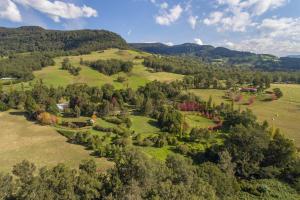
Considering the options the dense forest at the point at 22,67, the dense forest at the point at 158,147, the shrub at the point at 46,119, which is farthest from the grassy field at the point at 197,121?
the dense forest at the point at 22,67

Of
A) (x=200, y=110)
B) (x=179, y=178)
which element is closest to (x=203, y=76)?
(x=200, y=110)

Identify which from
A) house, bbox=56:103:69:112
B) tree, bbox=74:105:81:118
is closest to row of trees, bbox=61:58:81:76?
house, bbox=56:103:69:112

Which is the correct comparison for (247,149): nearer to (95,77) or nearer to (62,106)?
(62,106)

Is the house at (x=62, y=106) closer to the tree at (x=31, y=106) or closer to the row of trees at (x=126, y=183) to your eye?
the tree at (x=31, y=106)

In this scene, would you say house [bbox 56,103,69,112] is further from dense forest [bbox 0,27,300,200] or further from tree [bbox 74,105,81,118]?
tree [bbox 74,105,81,118]

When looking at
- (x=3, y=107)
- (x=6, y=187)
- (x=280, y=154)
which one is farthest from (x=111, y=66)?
(x=6, y=187)

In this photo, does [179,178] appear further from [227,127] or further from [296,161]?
[227,127]
